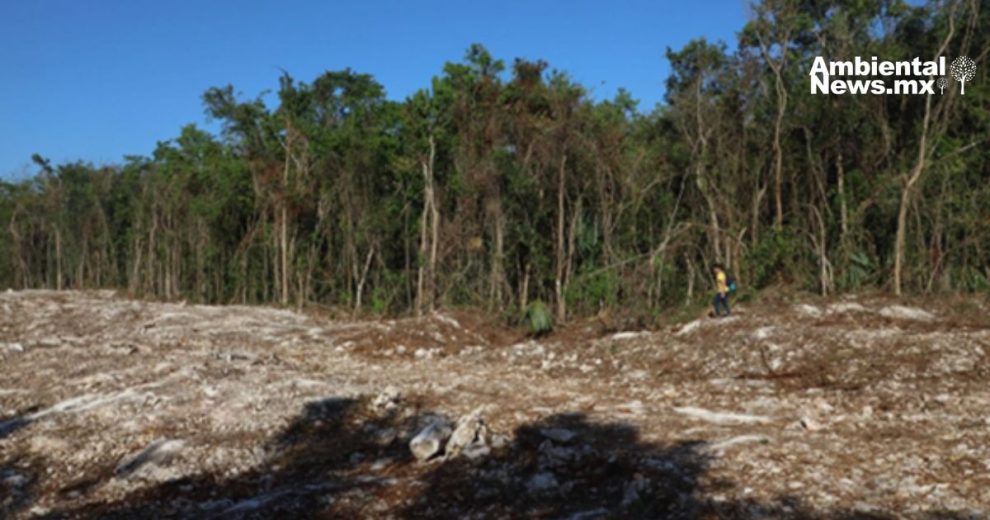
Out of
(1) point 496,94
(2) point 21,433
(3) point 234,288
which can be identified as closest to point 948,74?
(1) point 496,94

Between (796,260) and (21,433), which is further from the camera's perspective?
(796,260)

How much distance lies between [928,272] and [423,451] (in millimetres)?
12105

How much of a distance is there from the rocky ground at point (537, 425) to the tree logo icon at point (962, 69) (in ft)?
17.2

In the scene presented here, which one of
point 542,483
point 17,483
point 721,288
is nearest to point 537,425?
point 542,483

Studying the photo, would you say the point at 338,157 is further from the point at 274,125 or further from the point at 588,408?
the point at 588,408

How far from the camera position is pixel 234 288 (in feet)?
92.9

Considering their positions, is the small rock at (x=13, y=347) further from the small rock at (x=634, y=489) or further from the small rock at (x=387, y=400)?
the small rock at (x=634, y=489)

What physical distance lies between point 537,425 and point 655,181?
11.0 meters

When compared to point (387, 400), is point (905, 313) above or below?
above

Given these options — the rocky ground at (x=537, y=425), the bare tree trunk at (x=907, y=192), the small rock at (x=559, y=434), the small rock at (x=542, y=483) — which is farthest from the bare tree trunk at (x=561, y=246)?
the small rock at (x=542, y=483)

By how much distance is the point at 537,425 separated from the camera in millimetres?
6152

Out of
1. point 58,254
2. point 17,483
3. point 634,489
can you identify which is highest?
point 58,254

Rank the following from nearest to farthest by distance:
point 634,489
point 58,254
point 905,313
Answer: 1. point 634,489
2. point 905,313
3. point 58,254

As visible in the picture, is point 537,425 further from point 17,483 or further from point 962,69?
point 962,69
